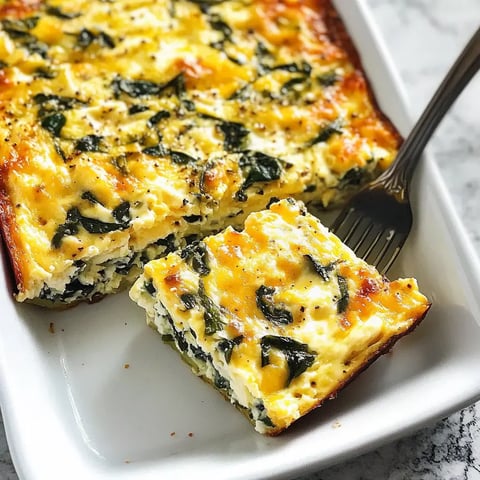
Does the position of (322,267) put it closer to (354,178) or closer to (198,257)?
(198,257)

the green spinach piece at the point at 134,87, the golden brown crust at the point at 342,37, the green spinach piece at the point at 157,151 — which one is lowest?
the green spinach piece at the point at 157,151

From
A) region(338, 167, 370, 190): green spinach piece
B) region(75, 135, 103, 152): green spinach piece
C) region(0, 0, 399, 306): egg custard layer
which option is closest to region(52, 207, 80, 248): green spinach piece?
region(0, 0, 399, 306): egg custard layer

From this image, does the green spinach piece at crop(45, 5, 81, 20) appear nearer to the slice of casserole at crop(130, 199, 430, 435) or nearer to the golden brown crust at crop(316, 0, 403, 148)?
the golden brown crust at crop(316, 0, 403, 148)

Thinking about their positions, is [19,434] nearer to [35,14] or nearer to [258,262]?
[258,262]

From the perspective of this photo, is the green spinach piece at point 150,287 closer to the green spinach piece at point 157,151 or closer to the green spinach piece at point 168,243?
the green spinach piece at point 168,243

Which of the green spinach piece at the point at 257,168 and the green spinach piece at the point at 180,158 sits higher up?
the green spinach piece at the point at 257,168

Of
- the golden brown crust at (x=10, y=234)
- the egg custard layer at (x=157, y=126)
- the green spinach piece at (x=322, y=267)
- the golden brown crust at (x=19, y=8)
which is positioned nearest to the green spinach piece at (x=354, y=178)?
the egg custard layer at (x=157, y=126)
